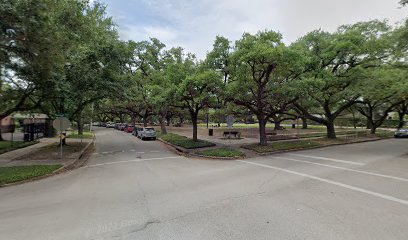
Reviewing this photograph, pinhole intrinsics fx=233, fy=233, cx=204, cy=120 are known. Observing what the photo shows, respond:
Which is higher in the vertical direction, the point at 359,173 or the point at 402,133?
the point at 402,133

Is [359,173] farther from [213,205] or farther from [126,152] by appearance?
[126,152]

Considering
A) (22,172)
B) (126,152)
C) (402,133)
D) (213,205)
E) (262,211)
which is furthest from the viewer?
(402,133)

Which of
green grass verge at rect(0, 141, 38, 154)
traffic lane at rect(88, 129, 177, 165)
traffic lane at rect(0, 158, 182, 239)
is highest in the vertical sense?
Result: green grass verge at rect(0, 141, 38, 154)

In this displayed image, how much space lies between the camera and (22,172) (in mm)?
10359

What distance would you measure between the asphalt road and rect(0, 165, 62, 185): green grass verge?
0.79m

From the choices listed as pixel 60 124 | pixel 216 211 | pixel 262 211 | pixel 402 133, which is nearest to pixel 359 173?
pixel 262 211

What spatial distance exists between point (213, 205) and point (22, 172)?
365 inches

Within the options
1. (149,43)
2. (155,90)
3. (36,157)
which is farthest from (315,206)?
(149,43)

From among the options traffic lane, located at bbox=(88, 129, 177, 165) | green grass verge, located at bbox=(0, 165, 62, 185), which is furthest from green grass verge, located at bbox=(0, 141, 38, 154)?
green grass verge, located at bbox=(0, 165, 62, 185)

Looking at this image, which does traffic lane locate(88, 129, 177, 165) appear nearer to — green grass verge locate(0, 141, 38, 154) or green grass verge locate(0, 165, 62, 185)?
green grass verge locate(0, 165, 62, 185)

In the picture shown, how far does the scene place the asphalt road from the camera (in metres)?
4.76

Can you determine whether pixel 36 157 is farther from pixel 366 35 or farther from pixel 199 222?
pixel 366 35

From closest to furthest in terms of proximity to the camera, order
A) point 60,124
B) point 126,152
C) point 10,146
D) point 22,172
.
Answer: point 22,172, point 60,124, point 126,152, point 10,146

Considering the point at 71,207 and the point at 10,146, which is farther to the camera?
the point at 10,146
